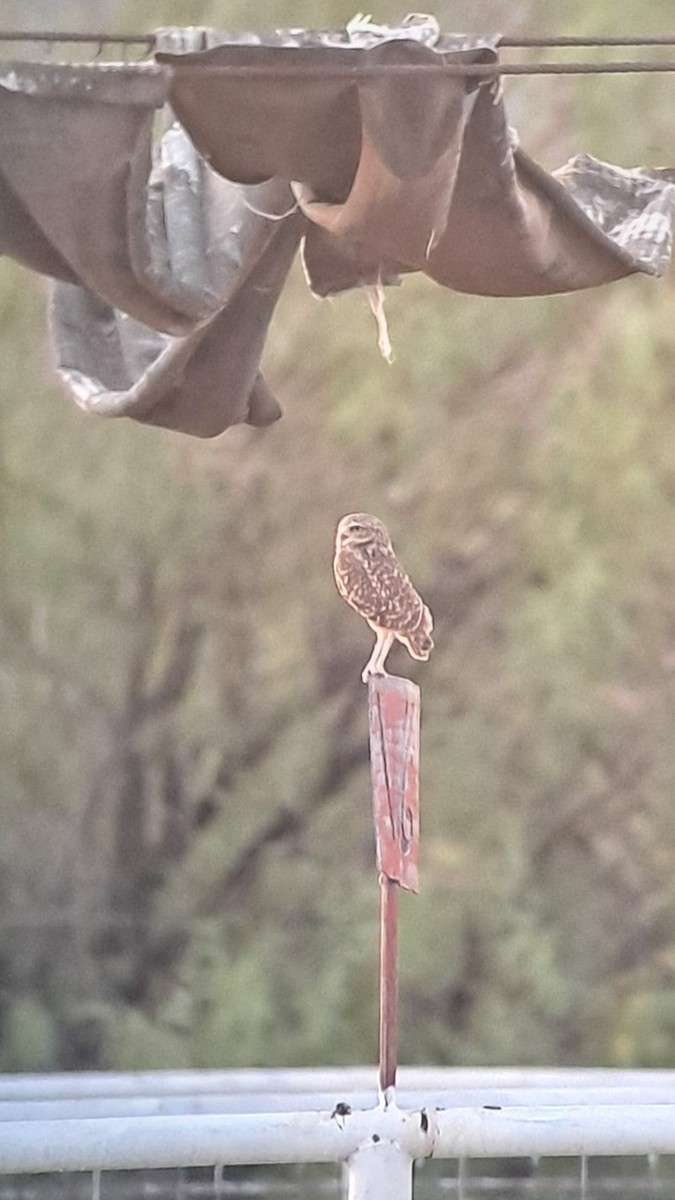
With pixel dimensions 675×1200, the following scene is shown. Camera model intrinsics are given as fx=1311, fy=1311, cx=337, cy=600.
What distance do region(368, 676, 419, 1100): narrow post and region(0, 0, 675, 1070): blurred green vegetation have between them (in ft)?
3.63

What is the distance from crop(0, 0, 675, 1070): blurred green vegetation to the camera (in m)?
1.79

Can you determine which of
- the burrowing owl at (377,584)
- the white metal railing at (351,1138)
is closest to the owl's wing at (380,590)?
the burrowing owl at (377,584)

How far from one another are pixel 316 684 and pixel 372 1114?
122 cm

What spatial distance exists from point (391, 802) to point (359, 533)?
19cm

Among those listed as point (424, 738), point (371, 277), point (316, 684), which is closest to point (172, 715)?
point (316, 684)

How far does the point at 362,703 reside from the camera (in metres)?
1.88

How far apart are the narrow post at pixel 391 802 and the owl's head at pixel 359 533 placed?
12 centimetres

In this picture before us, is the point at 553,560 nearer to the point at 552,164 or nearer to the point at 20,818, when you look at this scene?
the point at 552,164

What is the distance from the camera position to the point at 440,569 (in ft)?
6.10

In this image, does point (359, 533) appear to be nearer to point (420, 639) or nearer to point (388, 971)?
point (420, 639)

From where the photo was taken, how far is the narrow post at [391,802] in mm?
714

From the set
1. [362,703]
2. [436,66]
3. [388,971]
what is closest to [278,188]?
[436,66]

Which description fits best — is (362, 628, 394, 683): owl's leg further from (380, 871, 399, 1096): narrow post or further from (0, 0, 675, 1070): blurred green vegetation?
(0, 0, 675, 1070): blurred green vegetation

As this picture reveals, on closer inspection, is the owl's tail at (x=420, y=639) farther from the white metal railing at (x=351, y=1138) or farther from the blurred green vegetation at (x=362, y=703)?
the blurred green vegetation at (x=362, y=703)
